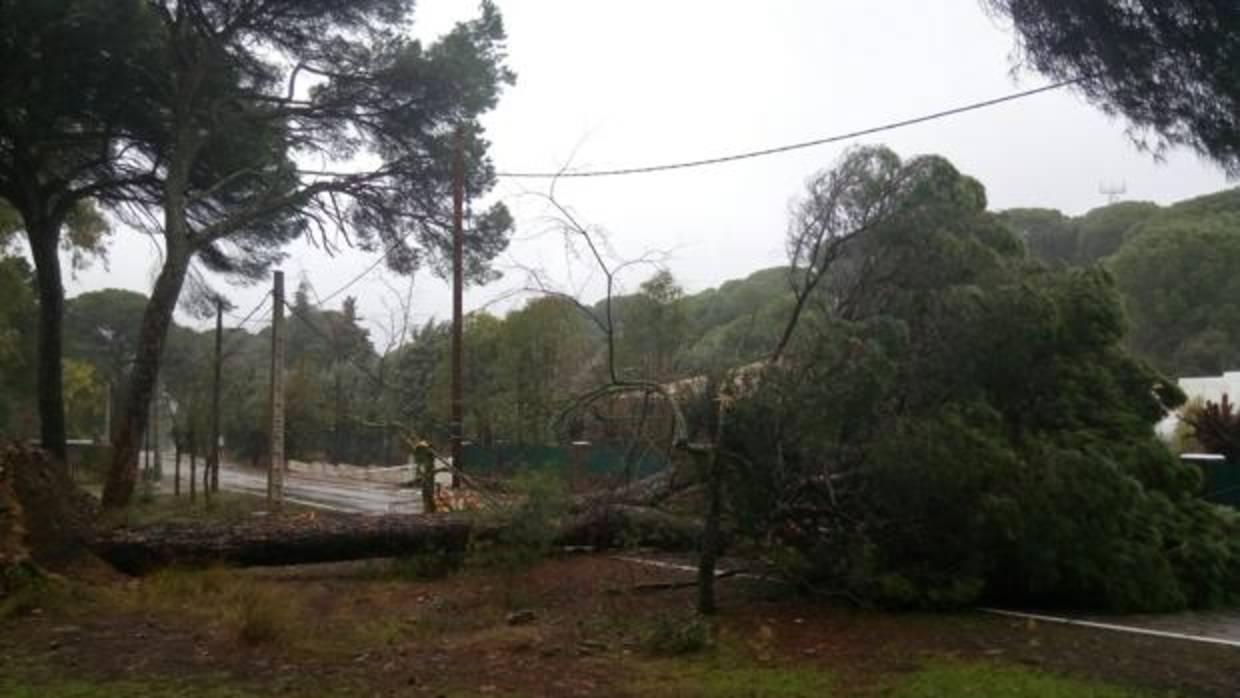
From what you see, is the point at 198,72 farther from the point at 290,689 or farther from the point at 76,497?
the point at 290,689

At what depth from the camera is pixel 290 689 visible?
6.89 m

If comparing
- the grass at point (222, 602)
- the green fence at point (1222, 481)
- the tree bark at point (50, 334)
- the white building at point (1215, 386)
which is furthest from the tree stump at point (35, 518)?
the white building at point (1215, 386)

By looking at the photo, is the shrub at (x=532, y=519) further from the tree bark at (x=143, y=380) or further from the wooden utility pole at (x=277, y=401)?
the tree bark at (x=143, y=380)

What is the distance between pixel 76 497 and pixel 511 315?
19678 mm

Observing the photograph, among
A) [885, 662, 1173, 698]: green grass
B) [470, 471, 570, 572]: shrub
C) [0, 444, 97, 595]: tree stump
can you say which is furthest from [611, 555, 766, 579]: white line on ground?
[0, 444, 97, 595]: tree stump

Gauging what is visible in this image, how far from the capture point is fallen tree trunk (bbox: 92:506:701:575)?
11883 mm

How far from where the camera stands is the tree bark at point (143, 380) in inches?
707

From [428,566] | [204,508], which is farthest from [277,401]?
[428,566]

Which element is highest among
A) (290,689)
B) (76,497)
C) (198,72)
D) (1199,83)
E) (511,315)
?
(198,72)

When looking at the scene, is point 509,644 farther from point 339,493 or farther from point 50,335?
point 339,493

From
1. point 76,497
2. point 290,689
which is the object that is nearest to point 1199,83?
point 290,689

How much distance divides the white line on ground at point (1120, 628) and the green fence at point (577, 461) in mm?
3670

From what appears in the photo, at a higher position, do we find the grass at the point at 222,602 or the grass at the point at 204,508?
the grass at the point at 204,508

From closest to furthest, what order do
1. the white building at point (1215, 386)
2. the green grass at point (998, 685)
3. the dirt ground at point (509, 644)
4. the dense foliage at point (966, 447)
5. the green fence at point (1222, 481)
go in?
the green grass at point (998, 685) < the dirt ground at point (509, 644) < the dense foliage at point (966, 447) < the green fence at point (1222, 481) < the white building at point (1215, 386)
